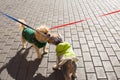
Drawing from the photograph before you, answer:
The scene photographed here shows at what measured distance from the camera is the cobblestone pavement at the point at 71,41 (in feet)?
14.9

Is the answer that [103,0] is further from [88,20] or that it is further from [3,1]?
[3,1]

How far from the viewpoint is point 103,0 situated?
33.8 ft

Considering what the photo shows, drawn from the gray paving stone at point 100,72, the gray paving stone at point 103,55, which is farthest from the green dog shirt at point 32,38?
the gray paving stone at point 103,55

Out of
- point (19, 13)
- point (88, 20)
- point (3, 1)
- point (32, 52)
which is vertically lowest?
point (3, 1)

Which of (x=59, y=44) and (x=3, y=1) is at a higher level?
(x=59, y=44)

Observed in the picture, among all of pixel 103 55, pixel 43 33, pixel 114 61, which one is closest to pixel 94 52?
pixel 103 55

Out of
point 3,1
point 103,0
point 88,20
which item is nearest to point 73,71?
point 88,20

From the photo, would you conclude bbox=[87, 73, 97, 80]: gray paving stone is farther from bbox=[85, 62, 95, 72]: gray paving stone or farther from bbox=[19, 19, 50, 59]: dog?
bbox=[19, 19, 50, 59]: dog

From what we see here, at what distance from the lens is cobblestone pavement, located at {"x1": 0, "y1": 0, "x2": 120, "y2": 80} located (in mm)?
4527

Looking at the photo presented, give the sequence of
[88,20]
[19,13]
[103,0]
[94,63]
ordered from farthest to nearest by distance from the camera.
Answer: [103,0] < [19,13] < [88,20] < [94,63]

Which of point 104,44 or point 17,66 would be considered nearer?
point 17,66

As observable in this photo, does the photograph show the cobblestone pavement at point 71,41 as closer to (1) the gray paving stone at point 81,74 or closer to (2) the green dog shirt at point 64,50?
(1) the gray paving stone at point 81,74

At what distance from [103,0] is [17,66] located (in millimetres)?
7349

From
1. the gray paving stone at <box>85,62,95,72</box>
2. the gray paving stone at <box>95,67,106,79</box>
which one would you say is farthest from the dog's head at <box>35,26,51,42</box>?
the gray paving stone at <box>95,67,106,79</box>
